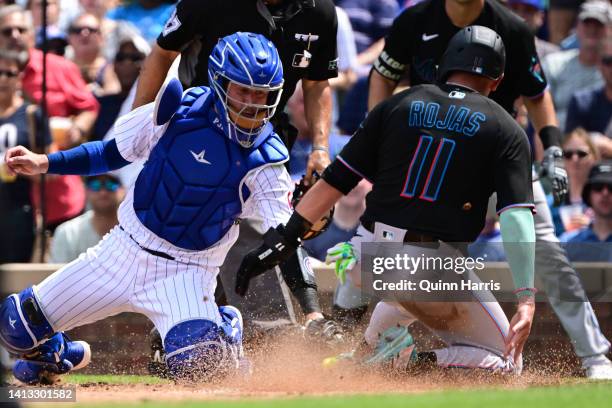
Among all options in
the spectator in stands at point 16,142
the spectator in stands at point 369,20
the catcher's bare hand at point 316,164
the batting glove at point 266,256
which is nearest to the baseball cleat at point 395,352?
the batting glove at point 266,256

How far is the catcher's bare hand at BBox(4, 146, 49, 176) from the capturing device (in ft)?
20.9

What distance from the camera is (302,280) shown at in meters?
7.74

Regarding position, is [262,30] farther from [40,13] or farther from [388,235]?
[40,13]

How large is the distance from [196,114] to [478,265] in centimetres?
228

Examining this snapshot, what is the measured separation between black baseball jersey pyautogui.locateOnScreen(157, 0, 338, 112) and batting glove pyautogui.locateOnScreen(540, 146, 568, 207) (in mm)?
1648

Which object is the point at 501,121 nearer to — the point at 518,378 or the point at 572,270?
the point at 518,378

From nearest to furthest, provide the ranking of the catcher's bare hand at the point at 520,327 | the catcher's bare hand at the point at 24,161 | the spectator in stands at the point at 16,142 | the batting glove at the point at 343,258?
the catcher's bare hand at the point at 520,327
the catcher's bare hand at the point at 24,161
the batting glove at the point at 343,258
the spectator in stands at the point at 16,142

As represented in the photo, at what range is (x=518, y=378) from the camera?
682 cm

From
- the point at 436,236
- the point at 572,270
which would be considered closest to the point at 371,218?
the point at 436,236

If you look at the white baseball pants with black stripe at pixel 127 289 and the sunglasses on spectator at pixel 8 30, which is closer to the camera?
the white baseball pants with black stripe at pixel 127 289

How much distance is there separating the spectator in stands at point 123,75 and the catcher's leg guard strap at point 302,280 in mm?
3319

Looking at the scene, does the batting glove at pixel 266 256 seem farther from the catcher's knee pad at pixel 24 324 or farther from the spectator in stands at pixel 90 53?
the spectator in stands at pixel 90 53

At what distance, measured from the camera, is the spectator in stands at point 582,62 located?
1094 cm

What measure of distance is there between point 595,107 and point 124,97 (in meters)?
4.25
